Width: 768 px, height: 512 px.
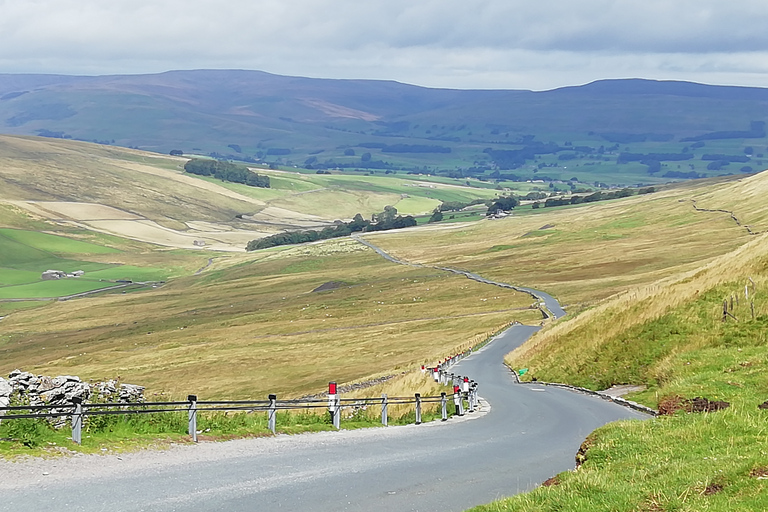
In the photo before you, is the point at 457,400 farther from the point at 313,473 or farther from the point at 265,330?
the point at 265,330

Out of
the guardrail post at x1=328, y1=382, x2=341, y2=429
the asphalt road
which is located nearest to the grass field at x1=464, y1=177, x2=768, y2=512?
the asphalt road

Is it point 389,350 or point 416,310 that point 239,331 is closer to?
point 416,310

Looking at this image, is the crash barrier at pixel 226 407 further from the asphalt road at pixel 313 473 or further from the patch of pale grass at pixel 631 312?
the patch of pale grass at pixel 631 312

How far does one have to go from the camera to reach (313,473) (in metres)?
18.7

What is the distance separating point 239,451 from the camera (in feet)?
67.9

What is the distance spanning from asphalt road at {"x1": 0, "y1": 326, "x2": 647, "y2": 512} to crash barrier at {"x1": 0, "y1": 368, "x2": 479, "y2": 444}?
1010 millimetres

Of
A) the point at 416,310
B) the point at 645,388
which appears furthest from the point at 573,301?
the point at 645,388

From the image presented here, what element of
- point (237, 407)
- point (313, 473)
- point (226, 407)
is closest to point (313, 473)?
point (313, 473)

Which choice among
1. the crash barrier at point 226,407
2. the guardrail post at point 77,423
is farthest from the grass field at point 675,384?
the guardrail post at point 77,423

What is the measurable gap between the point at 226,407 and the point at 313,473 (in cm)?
887

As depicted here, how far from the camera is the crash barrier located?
19.1m

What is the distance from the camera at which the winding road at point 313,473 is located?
15.7 m

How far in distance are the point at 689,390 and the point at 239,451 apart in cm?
1283

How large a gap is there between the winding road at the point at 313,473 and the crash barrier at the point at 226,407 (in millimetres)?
985
